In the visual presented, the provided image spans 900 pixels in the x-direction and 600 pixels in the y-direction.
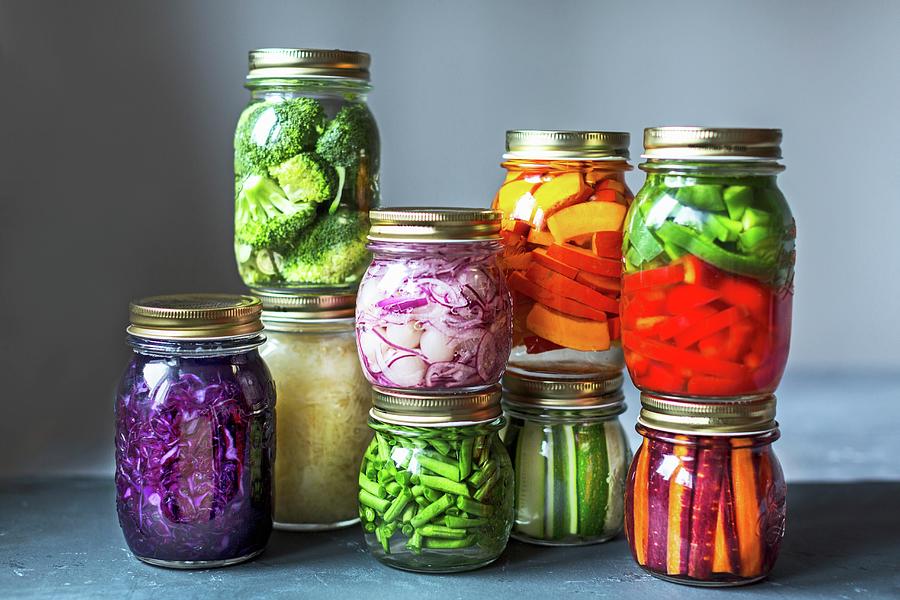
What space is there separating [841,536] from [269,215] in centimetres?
103

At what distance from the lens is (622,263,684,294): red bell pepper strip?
5.70 ft

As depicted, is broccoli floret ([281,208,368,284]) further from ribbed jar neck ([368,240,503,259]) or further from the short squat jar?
the short squat jar

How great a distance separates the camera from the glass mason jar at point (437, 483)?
1.83 meters

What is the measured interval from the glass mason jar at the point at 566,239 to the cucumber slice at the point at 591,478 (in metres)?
0.10

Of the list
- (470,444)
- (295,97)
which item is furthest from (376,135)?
(470,444)

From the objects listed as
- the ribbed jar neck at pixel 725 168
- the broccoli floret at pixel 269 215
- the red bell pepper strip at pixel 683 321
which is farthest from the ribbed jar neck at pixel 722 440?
the broccoli floret at pixel 269 215

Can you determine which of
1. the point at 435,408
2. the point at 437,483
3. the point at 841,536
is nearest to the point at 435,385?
the point at 435,408

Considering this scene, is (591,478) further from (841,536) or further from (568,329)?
(841,536)

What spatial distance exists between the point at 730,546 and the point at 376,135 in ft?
2.77

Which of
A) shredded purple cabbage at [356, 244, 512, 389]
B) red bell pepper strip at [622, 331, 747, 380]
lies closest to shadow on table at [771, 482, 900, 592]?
red bell pepper strip at [622, 331, 747, 380]

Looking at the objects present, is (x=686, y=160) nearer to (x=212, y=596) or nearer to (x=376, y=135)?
(x=376, y=135)

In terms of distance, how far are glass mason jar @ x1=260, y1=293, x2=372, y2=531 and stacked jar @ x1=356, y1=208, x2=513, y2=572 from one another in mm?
172

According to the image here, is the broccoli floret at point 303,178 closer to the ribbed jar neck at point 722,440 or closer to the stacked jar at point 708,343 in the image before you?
the stacked jar at point 708,343

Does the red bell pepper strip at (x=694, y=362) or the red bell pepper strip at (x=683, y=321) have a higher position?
the red bell pepper strip at (x=683, y=321)
